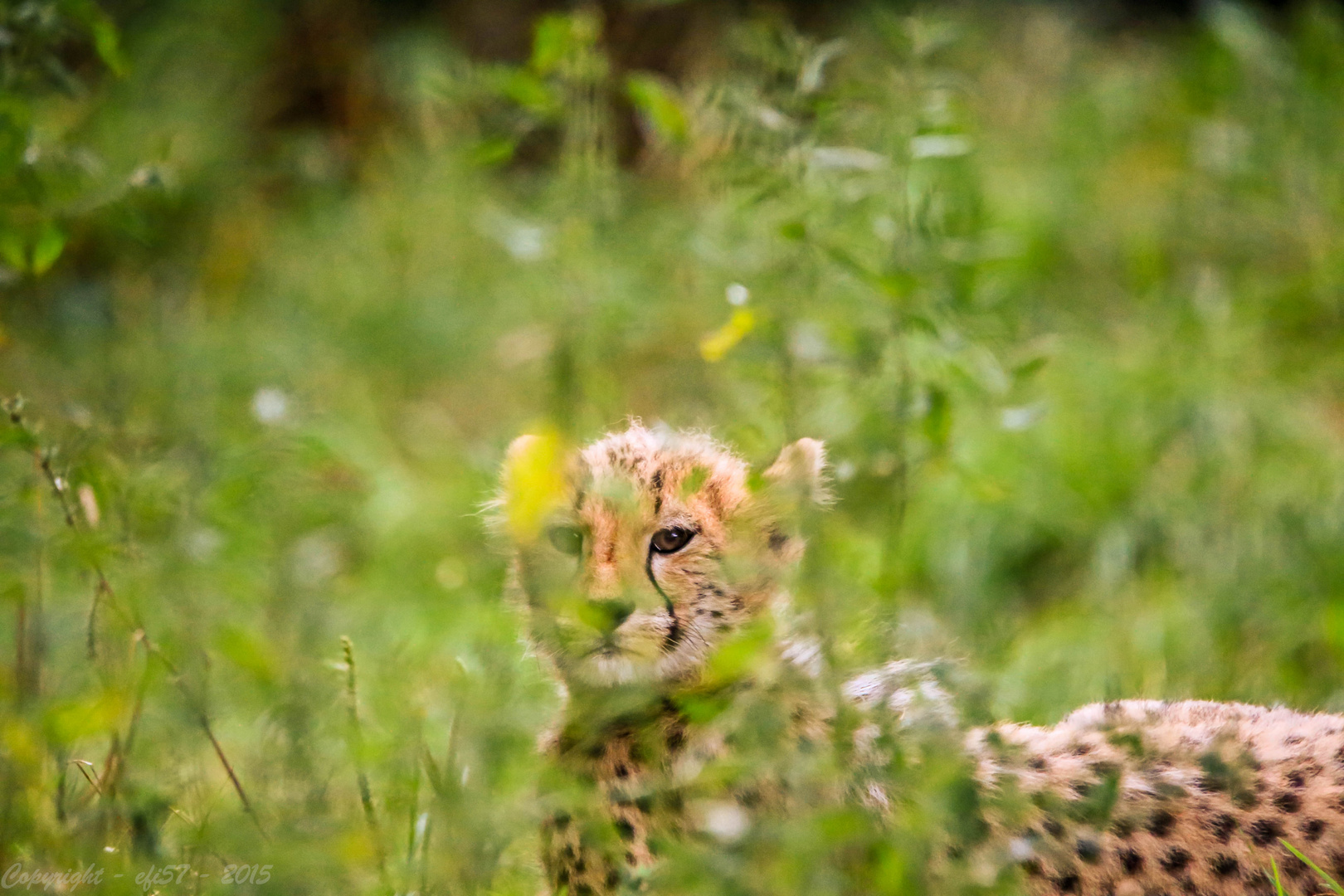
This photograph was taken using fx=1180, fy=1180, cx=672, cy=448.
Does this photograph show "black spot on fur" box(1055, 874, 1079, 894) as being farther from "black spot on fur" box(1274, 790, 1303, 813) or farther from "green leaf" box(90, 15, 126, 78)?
"green leaf" box(90, 15, 126, 78)

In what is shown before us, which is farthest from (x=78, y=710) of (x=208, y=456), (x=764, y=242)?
(x=764, y=242)

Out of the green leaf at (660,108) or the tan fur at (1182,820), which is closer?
the tan fur at (1182,820)

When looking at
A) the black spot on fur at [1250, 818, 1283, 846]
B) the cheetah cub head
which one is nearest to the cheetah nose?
the cheetah cub head

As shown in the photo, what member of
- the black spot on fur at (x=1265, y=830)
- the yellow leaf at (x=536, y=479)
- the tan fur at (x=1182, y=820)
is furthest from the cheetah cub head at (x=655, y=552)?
the black spot on fur at (x=1265, y=830)

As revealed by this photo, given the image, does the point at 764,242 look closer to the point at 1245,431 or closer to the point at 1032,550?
the point at 1032,550

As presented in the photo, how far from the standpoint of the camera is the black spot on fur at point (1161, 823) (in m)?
1.99

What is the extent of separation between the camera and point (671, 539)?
2.37m

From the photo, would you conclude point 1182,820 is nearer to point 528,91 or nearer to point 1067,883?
point 1067,883

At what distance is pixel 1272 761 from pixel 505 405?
395 cm

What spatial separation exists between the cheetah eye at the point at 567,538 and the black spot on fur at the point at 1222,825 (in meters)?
1.21

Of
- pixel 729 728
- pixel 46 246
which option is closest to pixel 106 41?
pixel 46 246

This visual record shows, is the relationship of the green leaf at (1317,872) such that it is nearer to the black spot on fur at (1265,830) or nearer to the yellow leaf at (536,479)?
the black spot on fur at (1265,830)

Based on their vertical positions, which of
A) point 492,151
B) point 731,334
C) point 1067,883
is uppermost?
point 492,151

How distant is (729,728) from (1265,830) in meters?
0.93
